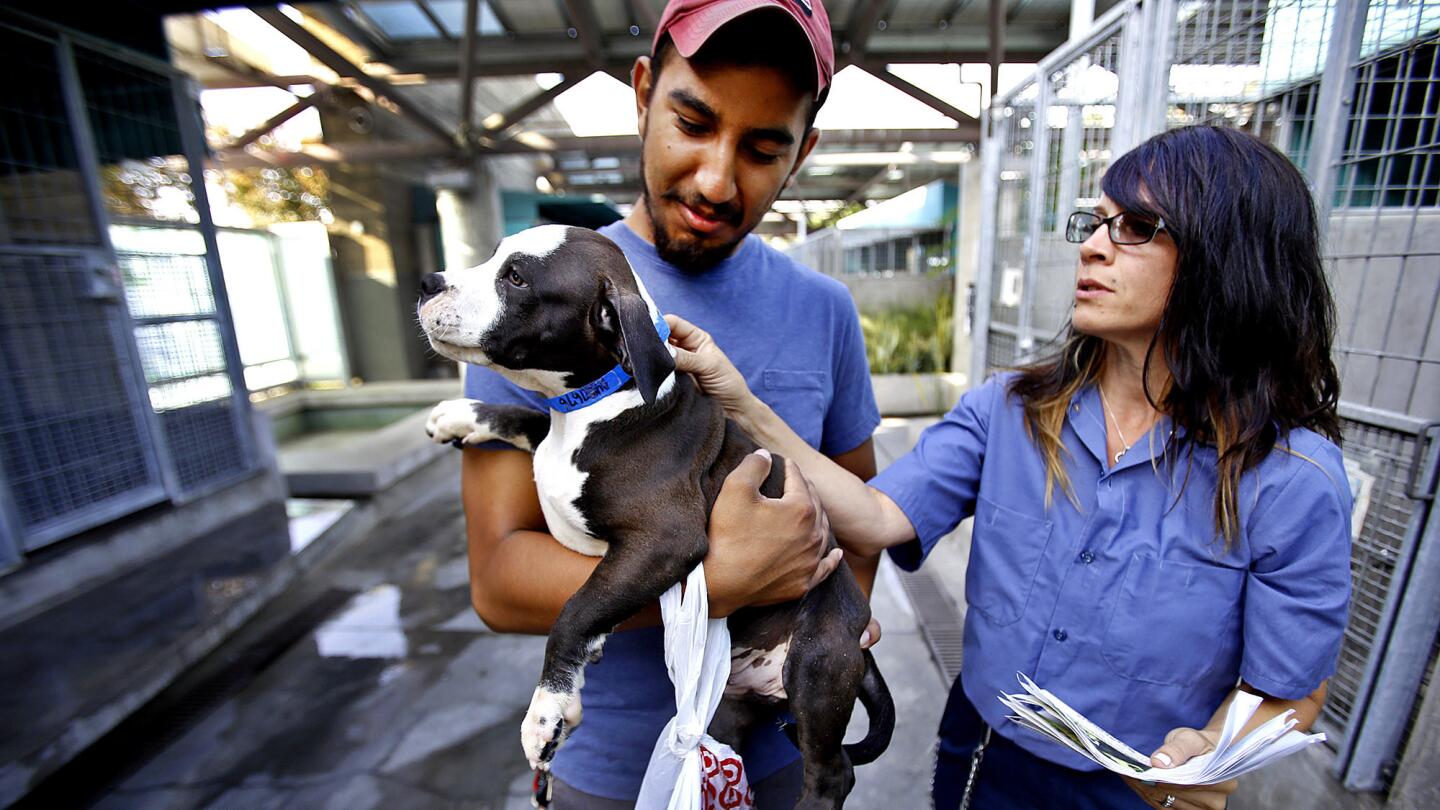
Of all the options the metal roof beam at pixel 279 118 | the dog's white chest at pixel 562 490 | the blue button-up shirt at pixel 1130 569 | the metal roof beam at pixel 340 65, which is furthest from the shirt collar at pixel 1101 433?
the metal roof beam at pixel 279 118

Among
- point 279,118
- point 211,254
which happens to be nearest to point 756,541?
point 211,254

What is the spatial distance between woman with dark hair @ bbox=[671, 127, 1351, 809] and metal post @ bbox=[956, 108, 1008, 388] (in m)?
3.62

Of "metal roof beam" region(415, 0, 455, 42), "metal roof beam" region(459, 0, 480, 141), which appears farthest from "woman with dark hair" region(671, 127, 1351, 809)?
"metal roof beam" region(415, 0, 455, 42)

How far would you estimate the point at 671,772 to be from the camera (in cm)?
121

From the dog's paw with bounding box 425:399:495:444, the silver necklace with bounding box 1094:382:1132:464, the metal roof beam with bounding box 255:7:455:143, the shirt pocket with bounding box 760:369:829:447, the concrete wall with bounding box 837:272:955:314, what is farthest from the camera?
the concrete wall with bounding box 837:272:955:314

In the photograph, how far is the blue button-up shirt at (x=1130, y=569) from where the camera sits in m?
1.19

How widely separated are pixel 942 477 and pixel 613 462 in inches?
33.4

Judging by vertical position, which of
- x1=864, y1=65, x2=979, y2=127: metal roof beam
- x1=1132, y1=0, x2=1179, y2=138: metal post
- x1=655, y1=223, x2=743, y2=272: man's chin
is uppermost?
x1=864, y1=65, x2=979, y2=127: metal roof beam

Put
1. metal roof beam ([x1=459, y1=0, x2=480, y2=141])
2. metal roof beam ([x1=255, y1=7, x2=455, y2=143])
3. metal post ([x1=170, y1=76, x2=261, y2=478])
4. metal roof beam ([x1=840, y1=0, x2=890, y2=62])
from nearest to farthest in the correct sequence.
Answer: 1. metal post ([x1=170, y1=76, x2=261, y2=478])
2. metal roof beam ([x1=255, y1=7, x2=455, y2=143])
3. metal roof beam ([x1=459, y1=0, x2=480, y2=141])
4. metal roof beam ([x1=840, y1=0, x2=890, y2=62])

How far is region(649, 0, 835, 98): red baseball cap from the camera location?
3.73 ft

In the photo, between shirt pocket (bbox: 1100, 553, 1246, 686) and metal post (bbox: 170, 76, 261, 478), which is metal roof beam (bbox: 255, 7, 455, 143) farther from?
shirt pocket (bbox: 1100, 553, 1246, 686)

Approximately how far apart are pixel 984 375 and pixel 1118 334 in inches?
153

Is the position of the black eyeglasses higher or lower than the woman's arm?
higher

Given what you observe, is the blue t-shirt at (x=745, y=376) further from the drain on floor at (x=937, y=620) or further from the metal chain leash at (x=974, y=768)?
the drain on floor at (x=937, y=620)
